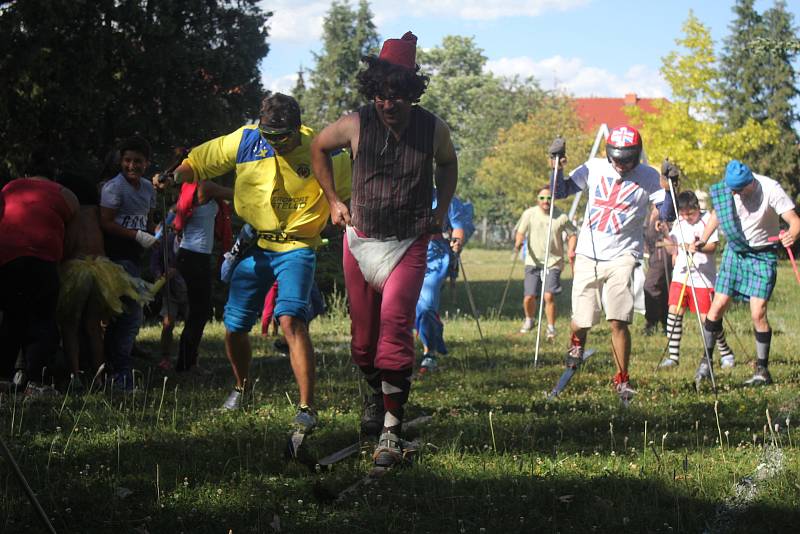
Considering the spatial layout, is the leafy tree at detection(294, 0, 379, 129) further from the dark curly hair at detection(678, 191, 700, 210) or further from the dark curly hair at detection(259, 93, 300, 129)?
the dark curly hair at detection(259, 93, 300, 129)

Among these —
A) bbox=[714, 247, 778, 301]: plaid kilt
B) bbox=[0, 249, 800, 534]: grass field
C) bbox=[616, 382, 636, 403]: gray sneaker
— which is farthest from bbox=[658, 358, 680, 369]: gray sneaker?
bbox=[616, 382, 636, 403]: gray sneaker

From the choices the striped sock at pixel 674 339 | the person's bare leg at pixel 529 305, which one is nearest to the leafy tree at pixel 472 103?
the person's bare leg at pixel 529 305

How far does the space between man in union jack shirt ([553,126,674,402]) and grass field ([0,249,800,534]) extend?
1.59ft

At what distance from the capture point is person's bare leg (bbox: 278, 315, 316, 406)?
686 cm

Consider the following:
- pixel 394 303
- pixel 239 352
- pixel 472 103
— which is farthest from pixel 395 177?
pixel 472 103

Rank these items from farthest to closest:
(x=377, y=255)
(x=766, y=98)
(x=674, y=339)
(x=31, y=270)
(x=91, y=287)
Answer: (x=766, y=98)
(x=674, y=339)
(x=91, y=287)
(x=31, y=270)
(x=377, y=255)

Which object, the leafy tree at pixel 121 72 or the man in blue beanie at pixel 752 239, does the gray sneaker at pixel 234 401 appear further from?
the leafy tree at pixel 121 72

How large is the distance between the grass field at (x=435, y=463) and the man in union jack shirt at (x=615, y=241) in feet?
1.59

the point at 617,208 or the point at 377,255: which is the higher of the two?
the point at 617,208

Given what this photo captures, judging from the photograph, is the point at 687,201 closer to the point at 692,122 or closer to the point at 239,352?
the point at 239,352

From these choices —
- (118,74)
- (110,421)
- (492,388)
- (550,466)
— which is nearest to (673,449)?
(550,466)

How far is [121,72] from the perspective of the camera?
2028 centimetres

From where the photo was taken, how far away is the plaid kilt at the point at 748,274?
10016 millimetres

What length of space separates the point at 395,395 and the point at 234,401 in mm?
1774
